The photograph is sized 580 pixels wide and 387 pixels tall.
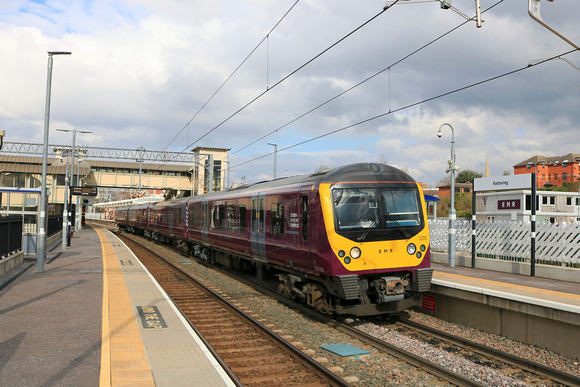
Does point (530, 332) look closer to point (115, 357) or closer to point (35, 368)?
point (115, 357)

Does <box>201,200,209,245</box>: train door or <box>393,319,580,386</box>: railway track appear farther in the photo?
<box>201,200,209,245</box>: train door

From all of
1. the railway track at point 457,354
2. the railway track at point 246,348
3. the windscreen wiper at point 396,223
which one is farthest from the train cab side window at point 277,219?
the windscreen wiper at point 396,223

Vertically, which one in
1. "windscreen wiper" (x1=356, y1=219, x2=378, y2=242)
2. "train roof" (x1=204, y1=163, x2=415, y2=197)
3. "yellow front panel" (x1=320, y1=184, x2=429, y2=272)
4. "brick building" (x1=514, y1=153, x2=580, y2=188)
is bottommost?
"yellow front panel" (x1=320, y1=184, x2=429, y2=272)

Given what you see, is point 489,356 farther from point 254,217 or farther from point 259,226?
point 254,217

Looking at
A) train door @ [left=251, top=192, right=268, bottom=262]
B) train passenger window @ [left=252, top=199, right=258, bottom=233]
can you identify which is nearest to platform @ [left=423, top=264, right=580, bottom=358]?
train door @ [left=251, top=192, right=268, bottom=262]

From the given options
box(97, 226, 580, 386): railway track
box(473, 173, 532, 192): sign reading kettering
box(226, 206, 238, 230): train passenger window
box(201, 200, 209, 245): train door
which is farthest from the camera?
box(201, 200, 209, 245): train door

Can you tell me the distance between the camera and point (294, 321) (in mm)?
10062

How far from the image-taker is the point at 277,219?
11.7m

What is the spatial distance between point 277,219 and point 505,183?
27.0 feet

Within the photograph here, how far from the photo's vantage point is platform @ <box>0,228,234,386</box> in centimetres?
612

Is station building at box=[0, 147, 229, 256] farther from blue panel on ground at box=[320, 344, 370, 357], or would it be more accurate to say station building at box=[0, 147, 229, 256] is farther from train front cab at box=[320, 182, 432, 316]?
blue panel on ground at box=[320, 344, 370, 357]

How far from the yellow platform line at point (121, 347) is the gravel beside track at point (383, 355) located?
2559 mm

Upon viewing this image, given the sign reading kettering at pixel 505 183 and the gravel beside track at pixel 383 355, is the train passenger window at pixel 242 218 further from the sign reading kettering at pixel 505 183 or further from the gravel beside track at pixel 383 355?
the sign reading kettering at pixel 505 183

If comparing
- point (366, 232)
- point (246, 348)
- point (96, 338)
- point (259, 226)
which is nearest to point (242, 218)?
point (259, 226)
